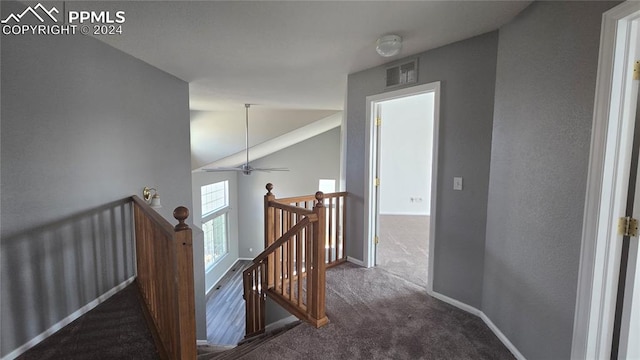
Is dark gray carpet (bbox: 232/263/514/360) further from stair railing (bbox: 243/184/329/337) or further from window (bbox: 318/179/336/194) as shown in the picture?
window (bbox: 318/179/336/194)

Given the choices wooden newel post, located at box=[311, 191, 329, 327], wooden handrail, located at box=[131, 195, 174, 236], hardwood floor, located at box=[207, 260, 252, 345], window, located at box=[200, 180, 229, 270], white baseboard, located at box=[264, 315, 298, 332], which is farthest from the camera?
window, located at box=[200, 180, 229, 270]

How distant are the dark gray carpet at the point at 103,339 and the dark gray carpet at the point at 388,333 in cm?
71

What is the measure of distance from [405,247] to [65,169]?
386cm

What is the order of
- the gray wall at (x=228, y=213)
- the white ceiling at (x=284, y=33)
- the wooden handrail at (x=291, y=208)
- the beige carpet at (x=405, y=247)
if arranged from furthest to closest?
the gray wall at (x=228, y=213), the beige carpet at (x=405, y=247), the wooden handrail at (x=291, y=208), the white ceiling at (x=284, y=33)

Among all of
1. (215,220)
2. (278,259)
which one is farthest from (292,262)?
(215,220)

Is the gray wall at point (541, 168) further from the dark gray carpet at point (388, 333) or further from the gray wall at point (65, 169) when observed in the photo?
the gray wall at point (65, 169)

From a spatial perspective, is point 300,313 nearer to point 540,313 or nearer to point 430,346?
point 430,346

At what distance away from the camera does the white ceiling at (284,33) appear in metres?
1.85

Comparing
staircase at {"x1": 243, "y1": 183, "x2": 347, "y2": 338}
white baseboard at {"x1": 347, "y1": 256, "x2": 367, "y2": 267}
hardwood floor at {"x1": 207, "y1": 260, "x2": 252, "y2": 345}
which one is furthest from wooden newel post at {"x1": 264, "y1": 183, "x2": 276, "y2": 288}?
hardwood floor at {"x1": 207, "y1": 260, "x2": 252, "y2": 345}

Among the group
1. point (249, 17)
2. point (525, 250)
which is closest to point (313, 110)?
point (249, 17)

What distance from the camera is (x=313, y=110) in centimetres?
627

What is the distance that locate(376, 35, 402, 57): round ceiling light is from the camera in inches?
→ 88.1

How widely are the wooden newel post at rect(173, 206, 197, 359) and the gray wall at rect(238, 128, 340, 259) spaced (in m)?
7.75

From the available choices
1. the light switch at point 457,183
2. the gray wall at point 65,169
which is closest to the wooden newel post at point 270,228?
the gray wall at point 65,169
